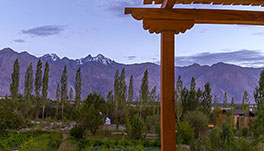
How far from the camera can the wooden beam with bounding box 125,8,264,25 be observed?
93.0 inches

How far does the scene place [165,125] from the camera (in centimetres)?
234

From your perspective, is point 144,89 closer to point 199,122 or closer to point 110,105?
point 110,105

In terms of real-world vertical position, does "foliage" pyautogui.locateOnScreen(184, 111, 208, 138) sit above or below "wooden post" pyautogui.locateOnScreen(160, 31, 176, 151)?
below

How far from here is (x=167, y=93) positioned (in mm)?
2354

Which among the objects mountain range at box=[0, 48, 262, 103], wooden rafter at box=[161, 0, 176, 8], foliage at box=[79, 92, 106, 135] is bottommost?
foliage at box=[79, 92, 106, 135]

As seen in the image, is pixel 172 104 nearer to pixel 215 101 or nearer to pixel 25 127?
pixel 25 127

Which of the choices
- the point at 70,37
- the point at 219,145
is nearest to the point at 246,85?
the point at 70,37

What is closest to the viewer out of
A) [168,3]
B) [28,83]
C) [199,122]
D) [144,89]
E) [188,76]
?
[168,3]

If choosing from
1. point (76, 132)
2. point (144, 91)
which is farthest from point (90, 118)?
point (144, 91)

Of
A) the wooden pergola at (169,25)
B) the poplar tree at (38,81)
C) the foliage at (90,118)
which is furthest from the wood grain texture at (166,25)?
the poplar tree at (38,81)

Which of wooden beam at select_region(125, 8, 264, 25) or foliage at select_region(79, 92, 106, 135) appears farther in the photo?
foliage at select_region(79, 92, 106, 135)

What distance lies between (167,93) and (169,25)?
2.06 ft

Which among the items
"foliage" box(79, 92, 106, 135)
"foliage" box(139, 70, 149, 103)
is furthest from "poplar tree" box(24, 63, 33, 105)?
"foliage" box(79, 92, 106, 135)

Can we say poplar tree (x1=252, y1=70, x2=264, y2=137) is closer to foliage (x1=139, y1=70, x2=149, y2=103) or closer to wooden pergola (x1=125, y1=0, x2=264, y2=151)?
wooden pergola (x1=125, y1=0, x2=264, y2=151)
